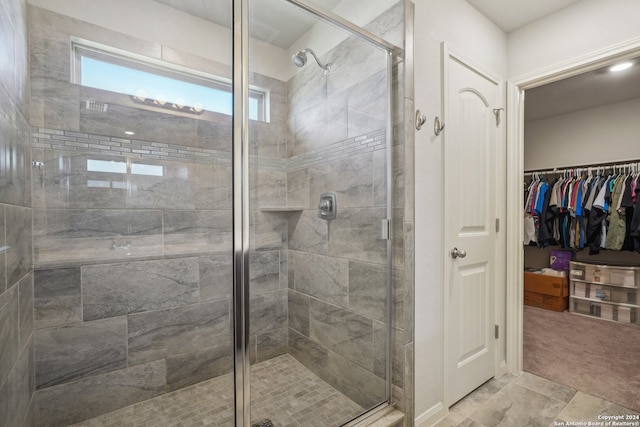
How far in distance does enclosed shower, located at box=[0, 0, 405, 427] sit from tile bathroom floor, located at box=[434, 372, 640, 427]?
0.58 m

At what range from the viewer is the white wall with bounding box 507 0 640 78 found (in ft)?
5.44

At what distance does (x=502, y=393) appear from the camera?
6.12 ft

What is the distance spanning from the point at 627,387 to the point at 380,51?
8.74ft

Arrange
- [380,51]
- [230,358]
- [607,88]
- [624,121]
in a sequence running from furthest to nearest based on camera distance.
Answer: [624,121] < [607,88] < [380,51] < [230,358]

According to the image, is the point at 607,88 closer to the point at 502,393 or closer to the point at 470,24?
the point at 470,24

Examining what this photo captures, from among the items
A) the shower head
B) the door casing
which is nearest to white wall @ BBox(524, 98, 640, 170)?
the door casing

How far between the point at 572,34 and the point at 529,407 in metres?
2.31

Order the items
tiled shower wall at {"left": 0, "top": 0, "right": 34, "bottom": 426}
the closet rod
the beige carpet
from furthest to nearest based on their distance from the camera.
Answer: the closet rod, the beige carpet, tiled shower wall at {"left": 0, "top": 0, "right": 34, "bottom": 426}

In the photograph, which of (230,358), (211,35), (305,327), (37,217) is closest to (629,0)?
(211,35)

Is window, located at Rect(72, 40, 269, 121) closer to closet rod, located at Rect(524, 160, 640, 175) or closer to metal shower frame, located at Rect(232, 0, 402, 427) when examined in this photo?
metal shower frame, located at Rect(232, 0, 402, 427)

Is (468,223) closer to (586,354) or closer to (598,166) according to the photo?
(586,354)

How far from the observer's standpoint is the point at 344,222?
5.24ft

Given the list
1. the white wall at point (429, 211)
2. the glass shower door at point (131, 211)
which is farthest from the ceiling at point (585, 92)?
the glass shower door at point (131, 211)

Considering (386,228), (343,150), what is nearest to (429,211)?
(386,228)
